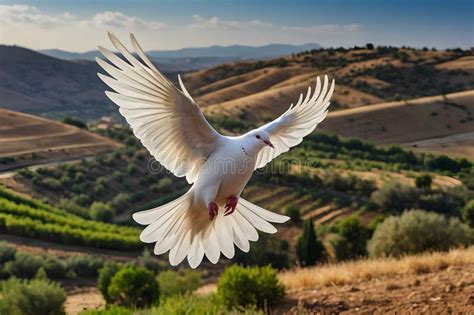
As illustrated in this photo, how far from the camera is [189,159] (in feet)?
18.9

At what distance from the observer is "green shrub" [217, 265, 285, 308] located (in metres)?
11.7

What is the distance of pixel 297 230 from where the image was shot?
112 feet

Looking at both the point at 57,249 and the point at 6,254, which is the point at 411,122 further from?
the point at 6,254

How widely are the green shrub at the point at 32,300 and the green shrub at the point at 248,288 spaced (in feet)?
15.9

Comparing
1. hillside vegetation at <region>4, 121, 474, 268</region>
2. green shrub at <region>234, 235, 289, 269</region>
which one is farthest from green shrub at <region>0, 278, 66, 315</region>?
hillside vegetation at <region>4, 121, 474, 268</region>

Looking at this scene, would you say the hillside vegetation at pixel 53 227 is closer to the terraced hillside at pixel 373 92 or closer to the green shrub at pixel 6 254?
the green shrub at pixel 6 254

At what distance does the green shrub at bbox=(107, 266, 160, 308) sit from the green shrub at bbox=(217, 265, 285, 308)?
16.9ft

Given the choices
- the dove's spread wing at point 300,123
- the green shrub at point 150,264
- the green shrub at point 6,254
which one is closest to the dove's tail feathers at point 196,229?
the dove's spread wing at point 300,123

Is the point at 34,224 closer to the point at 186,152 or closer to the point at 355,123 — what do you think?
the point at 186,152

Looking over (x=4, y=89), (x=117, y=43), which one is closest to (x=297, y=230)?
(x=117, y=43)

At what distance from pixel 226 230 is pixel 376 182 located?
106 ft

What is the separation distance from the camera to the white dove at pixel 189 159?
5199 millimetres

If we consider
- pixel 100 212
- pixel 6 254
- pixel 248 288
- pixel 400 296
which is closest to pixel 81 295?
pixel 6 254

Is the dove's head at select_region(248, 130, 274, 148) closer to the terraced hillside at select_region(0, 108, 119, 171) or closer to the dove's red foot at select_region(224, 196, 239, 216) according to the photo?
the dove's red foot at select_region(224, 196, 239, 216)
